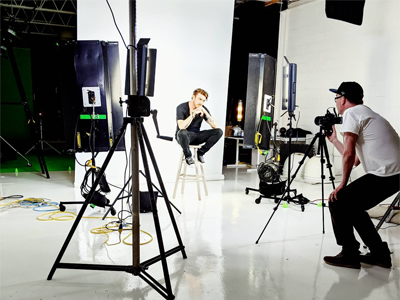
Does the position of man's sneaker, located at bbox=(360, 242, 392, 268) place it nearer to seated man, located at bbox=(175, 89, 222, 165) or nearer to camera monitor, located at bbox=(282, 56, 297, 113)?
camera monitor, located at bbox=(282, 56, 297, 113)

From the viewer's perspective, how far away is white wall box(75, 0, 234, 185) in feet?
15.4

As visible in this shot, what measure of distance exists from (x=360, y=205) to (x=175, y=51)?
3.63 m

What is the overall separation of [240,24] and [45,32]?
678cm

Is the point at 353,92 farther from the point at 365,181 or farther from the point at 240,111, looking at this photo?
the point at 240,111

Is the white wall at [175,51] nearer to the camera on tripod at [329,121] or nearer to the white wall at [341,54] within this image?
the white wall at [341,54]

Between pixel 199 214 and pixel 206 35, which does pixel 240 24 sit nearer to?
pixel 206 35

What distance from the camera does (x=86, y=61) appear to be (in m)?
3.77

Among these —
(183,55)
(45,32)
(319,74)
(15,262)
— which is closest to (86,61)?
(183,55)

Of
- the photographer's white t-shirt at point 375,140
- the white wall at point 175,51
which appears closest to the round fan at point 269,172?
the white wall at point 175,51

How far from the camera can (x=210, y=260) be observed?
2.30 meters

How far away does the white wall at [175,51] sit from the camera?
4.69 metres

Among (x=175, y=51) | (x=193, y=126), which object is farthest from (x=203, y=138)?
(x=175, y=51)

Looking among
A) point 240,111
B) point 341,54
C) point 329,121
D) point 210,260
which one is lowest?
point 210,260

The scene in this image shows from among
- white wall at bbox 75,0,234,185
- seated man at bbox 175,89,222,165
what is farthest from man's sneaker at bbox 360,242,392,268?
white wall at bbox 75,0,234,185
